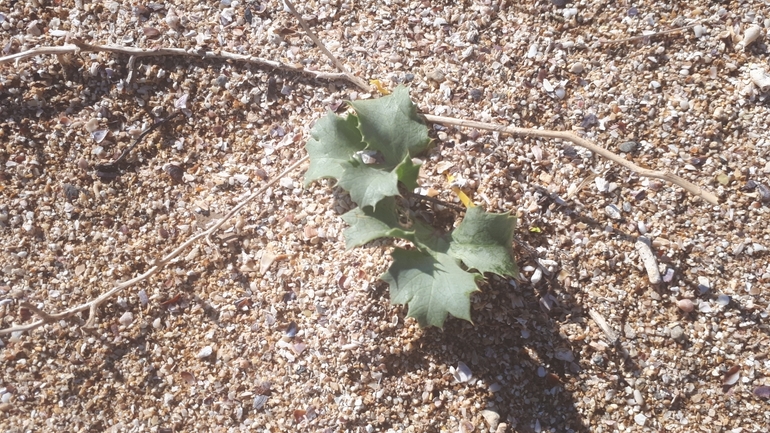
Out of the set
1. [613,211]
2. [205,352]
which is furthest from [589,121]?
[205,352]

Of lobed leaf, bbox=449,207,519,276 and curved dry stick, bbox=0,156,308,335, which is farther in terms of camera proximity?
curved dry stick, bbox=0,156,308,335

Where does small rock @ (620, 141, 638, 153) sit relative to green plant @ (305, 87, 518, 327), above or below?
above

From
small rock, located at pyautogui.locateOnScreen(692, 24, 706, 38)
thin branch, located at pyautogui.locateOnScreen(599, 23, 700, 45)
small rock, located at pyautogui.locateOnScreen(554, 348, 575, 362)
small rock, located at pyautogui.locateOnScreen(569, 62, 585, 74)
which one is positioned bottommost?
small rock, located at pyautogui.locateOnScreen(554, 348, 575, 362)

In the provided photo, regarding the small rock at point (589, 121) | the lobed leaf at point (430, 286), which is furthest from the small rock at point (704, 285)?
the lobed leaf at point (430, 286)

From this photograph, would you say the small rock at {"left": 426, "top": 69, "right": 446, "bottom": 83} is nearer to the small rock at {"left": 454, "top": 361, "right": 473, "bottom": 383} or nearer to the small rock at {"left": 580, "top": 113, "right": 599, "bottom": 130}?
the small rock at {"left": 580, "top": 113, "right": 599, "bottom": 130}

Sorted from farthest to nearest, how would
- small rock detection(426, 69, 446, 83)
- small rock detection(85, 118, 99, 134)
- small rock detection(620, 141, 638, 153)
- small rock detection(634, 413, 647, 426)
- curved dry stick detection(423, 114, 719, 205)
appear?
small rock detection(85, 118, 99, 134)
small rock detection(426, 69, 446, 83)
small rock detection(620, 141, 638, 153)
small rock detection(634, 413, 647, 426)
curved dry stick detection(423, 114, 719, 205)

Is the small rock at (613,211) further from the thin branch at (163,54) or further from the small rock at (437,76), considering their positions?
the thin branch at (163,54)

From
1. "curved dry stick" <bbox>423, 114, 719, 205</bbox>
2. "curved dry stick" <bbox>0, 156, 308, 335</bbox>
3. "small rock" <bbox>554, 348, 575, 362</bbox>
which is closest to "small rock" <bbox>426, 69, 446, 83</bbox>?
"curved dry stick" <bbox>423, 114, 719, 205</bbox>
